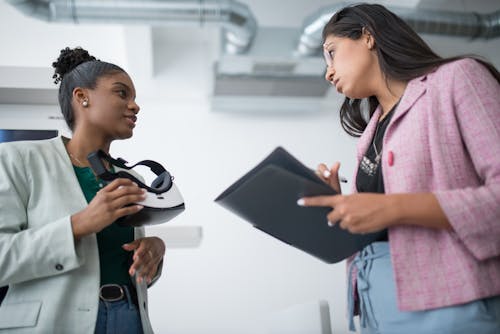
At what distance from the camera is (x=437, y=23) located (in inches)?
133

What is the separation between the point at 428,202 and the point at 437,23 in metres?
2.88

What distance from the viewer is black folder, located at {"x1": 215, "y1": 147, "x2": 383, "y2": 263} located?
89 cm

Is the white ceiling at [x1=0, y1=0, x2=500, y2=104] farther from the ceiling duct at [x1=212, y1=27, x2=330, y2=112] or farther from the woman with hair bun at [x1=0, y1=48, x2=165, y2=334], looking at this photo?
the woman with hair bun at [x1=0, y1=48, x2=165, y2=334]

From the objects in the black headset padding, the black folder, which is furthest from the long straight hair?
the black headset padding

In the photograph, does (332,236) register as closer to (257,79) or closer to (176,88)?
(257,79)

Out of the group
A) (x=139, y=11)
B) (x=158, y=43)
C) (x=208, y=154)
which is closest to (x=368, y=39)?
(x=139, y=11)

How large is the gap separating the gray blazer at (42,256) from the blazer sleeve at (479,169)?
2.44 ft

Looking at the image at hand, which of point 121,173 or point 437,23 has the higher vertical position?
point 437,23

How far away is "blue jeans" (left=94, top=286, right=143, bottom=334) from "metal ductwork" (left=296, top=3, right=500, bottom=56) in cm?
257

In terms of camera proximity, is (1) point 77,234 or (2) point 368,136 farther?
(2) point 368,136

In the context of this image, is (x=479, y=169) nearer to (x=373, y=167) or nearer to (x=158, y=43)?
(x=373, y=167)

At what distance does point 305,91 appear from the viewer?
421 cm

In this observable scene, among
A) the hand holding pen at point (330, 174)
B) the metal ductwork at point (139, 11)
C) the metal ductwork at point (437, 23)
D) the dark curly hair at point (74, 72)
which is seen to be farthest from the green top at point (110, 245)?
Result: the metal ductwork at point (437, 23)

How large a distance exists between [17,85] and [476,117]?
8.04 feet
